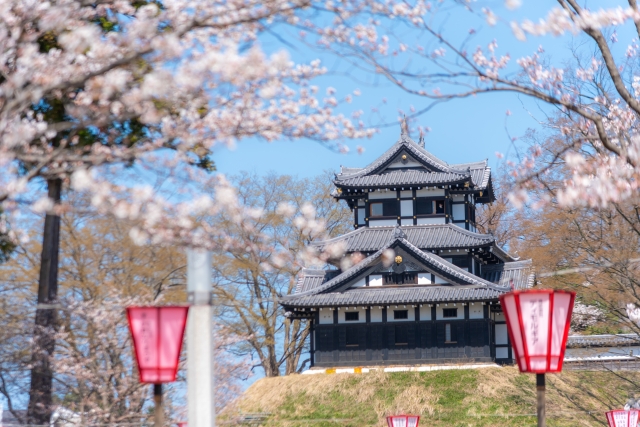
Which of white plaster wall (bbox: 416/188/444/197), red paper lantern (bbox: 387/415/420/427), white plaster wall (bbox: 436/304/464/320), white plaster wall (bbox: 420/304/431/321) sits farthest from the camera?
white plaster wall (bbox: 416/188/444/197)

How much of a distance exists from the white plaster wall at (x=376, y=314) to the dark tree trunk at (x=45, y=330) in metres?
20.4

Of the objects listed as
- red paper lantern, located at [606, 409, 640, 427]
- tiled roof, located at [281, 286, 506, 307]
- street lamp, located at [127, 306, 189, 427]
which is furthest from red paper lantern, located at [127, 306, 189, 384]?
tiled roof, located at [281, 286, 506, 307]

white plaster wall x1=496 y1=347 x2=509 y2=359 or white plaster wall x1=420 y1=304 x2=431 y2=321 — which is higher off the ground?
white plaster wall x1=420 y1=304 x2=431 y2=321

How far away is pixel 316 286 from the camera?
98.7 ft

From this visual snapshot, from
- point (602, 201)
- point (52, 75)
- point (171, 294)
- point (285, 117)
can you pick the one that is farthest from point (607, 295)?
point (52, 75)

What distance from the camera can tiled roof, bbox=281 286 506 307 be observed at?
2681cm

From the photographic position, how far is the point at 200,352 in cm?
520

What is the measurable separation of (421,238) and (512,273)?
3.64 m

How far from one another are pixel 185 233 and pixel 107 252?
7.29ft

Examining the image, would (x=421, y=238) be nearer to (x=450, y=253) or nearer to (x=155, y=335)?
(x=450, y=253)

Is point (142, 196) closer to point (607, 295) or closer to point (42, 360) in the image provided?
point (42, 360)

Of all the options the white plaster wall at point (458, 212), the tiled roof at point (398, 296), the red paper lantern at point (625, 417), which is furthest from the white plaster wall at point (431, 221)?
the red paper lantern at point (625, 417)

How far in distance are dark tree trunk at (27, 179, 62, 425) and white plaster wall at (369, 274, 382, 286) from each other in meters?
20.7

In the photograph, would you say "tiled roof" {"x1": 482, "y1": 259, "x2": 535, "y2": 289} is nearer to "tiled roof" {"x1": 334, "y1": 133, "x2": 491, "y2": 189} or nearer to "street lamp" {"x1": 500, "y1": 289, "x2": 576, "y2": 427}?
"tiled roof" {"x1": 334, "y1": 133, "x2": 491, "y2": 189}
